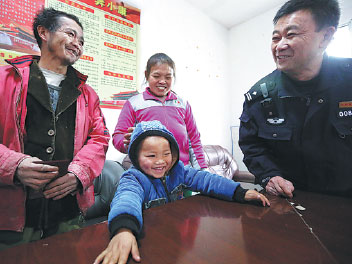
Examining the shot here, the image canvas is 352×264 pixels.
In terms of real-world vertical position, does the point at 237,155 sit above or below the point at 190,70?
below

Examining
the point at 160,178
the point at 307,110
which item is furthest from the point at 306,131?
the point at 160,178

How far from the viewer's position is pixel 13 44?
146 cm

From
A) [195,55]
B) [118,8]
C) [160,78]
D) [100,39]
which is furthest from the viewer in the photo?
[195,55]

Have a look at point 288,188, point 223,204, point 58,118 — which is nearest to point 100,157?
point 58,118

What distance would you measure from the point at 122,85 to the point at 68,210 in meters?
1.43

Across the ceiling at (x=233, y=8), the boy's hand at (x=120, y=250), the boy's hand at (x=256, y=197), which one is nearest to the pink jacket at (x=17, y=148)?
the boy's hand at (x=120, y=250)

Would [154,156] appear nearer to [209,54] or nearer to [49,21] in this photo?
[49,21]

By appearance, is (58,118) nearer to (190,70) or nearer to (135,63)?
(135,63)

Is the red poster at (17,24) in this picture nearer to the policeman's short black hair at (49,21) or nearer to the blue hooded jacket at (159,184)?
the policeman's short black hair at (49,21)

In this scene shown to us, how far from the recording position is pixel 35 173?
700 millimetres

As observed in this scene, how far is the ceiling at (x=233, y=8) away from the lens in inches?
112

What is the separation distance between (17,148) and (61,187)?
0.25m

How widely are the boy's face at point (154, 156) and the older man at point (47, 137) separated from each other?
296mm

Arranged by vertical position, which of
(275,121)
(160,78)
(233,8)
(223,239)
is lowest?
(223,239)
